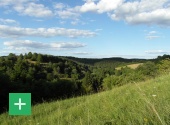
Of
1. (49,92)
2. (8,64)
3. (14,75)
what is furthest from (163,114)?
(8,64)

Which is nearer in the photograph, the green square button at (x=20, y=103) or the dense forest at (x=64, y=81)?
the green square button at (x=20, y=103)

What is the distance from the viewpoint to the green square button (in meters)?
3.89

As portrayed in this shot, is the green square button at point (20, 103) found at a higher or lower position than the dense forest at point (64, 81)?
higher

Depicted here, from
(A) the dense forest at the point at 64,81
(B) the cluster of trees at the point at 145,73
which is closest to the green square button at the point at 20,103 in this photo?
(B) the cluster of trees at the point at 145,73

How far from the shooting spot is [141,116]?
3029mm

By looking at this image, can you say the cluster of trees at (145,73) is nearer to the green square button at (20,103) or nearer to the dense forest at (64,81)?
the dense forest at (64,81)

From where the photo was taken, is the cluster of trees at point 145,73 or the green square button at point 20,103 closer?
the green square button at point 20,103

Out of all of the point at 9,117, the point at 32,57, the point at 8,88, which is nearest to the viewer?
the point at 9,117

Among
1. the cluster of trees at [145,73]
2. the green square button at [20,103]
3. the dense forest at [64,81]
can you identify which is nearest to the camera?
the green square button at [20,103]

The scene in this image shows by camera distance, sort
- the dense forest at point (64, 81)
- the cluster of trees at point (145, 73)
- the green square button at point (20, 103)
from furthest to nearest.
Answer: the dense forest at point (64, 81) → the cluster of trees at point (145, 73) → the green square button at point (20, 103)

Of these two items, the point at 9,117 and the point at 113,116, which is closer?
the point at 113,116

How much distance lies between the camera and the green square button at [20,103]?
389 cm

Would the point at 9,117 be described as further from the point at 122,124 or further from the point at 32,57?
the point at 32,57

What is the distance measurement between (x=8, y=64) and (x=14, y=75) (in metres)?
21.0
